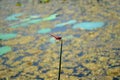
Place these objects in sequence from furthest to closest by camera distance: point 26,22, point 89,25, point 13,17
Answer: point 13,17 → point 26,22 → point 89,25

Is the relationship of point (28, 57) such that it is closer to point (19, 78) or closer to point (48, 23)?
point (19, 78)

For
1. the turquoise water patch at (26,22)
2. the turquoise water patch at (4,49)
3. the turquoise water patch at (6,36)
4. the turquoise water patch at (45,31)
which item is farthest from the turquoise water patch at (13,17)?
the turquoise water patch at (4,49)

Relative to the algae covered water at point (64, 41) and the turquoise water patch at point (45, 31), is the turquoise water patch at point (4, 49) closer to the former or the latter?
the algae covered water at point (64, 41)

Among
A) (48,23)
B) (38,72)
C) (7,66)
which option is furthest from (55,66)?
(48,23)

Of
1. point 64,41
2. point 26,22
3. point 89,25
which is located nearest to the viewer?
point 64,41

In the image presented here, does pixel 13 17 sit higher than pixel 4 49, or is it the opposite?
pixel 13 17

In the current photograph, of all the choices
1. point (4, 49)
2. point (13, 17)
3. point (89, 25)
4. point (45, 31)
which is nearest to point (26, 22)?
point (13, 17)

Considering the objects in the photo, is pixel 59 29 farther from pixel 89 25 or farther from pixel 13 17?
pixel 13 17

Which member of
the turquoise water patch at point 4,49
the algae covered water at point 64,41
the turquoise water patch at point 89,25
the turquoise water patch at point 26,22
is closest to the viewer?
the algae covered water at point 64,41

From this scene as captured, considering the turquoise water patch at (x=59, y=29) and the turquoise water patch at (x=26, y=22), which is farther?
the turquoise water patch at (x=26, y=22)

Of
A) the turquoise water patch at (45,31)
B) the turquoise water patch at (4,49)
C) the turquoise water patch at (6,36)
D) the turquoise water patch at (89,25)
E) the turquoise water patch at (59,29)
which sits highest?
the turquoise water patch at (89,25)
